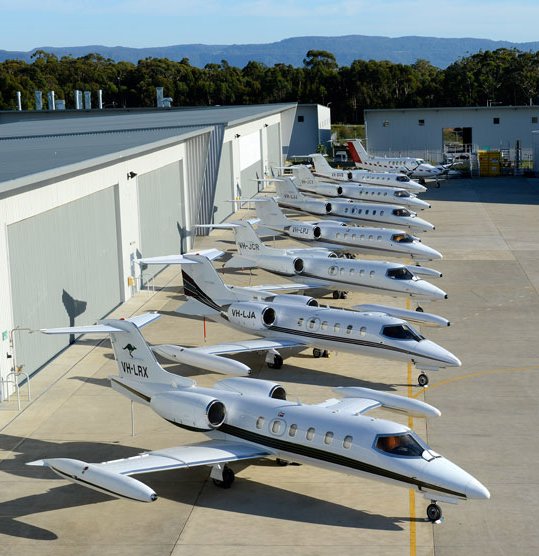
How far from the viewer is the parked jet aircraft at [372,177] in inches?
2680

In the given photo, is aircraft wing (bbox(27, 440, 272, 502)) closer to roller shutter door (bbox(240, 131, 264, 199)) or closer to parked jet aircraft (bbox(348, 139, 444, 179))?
roller shutter door (bbox(240, 131, 264, 199))

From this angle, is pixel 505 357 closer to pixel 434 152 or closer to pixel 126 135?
pixel 126 135

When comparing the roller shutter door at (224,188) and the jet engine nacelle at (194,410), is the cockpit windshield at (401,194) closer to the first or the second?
the roller shutter door at (224,188)

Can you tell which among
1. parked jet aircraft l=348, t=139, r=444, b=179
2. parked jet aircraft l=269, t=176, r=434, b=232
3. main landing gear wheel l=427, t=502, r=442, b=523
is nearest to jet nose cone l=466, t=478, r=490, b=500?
main landing gear wheel l=427, t=502, r=442, b=523

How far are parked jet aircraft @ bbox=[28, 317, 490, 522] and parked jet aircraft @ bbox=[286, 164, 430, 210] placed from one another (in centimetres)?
3842

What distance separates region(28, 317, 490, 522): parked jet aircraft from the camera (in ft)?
62.8

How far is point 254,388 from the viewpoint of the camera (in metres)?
22.7

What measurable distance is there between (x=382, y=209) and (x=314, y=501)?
3415 cm

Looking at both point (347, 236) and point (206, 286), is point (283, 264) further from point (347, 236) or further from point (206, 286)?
point (206, 286)

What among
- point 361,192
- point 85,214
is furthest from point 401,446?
point 361,192

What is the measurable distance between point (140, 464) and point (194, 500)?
156 cm

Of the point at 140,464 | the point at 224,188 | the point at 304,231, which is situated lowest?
the point at 140,464

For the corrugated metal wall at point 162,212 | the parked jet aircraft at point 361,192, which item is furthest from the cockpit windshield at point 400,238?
the parked jet aircraft at point 361,192

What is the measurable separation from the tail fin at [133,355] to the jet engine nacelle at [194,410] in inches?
32.0
